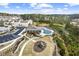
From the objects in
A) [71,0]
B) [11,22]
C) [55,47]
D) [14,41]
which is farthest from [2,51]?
[71,0]

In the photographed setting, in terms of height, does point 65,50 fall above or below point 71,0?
below

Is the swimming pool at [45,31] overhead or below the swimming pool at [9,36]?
overhead

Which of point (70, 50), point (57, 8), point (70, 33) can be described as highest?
point (57, 8)

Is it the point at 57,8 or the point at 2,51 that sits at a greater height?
the point at 57,8

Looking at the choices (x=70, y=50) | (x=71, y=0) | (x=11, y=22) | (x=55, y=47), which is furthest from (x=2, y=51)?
(x=71, y=0)

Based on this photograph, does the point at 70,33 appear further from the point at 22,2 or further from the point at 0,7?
the point at 0,7

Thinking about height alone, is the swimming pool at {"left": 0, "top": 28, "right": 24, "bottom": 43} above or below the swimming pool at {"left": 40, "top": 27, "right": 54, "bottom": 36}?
below

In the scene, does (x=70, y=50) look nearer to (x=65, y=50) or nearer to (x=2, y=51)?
(x=65, y=50)

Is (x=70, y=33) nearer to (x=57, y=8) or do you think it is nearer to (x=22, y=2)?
(x=57, y=8)
